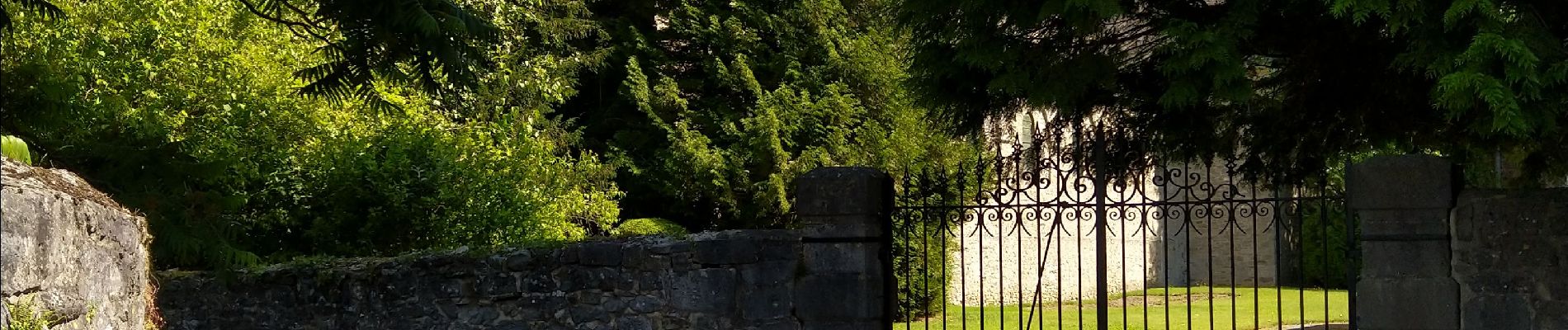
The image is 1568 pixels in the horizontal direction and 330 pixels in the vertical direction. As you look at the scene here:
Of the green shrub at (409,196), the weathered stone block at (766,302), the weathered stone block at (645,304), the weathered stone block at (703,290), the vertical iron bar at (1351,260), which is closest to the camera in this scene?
the vertical iron bar at (1351,260)

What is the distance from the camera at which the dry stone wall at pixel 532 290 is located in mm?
7551

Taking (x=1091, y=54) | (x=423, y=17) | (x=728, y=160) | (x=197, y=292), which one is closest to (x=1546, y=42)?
(x=1091, y=54)

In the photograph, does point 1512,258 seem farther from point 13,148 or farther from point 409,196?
point 409,196

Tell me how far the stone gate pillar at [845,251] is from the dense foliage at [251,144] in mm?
4312

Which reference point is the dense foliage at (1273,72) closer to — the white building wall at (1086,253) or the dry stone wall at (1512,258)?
the dry stone wall at (1512,258)

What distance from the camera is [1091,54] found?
6891mm

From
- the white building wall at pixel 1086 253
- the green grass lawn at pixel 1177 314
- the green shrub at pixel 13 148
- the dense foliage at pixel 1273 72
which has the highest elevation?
the dense foliage at pixel 1273 72

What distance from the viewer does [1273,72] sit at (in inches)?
351

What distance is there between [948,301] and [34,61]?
39.2 ft

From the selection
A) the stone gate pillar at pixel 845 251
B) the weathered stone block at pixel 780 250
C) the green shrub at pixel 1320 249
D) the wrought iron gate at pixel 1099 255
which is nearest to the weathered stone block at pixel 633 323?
the weathered stone block at pixel 780 250

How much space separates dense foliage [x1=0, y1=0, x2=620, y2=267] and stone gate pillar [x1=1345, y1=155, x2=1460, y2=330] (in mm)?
6653

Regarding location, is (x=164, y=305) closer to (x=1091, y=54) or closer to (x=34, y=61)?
(x=34, y=61)

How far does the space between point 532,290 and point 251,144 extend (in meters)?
4.60

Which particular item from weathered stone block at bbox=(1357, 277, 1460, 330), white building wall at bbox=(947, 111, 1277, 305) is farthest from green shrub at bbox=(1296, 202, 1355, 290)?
weathered stone block at bbox=(1357, 277, 1460, 330)
